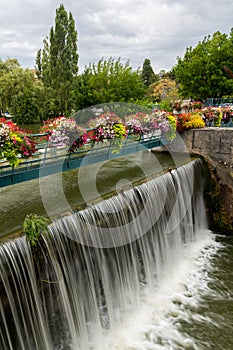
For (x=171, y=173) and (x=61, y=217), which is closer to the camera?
(x=61, y=217)

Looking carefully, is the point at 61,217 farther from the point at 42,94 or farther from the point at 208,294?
the point at 42,94

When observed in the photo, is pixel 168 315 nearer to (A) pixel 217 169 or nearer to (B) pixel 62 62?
(A) pixel 217 169

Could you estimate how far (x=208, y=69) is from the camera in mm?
Result: 24703

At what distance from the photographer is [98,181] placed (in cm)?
720

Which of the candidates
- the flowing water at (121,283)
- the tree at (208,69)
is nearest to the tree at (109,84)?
the tree at (208,69)

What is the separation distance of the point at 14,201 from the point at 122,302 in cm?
304

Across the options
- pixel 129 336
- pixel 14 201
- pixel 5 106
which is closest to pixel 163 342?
pixel 129 336

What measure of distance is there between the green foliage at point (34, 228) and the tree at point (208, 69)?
23703 millimetres

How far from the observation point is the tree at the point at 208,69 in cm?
2439

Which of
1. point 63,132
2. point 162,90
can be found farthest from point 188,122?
point 162,90

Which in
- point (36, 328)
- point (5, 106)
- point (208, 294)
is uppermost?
point (5, 106)

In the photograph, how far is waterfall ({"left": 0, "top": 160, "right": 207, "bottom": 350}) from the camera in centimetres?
403

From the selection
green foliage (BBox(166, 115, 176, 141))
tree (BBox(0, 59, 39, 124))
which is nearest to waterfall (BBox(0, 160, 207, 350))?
green foliage (BBox(166, 115, 176, 141))

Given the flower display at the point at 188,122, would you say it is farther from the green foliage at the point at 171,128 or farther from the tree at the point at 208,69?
the tree at the point at 208,69
